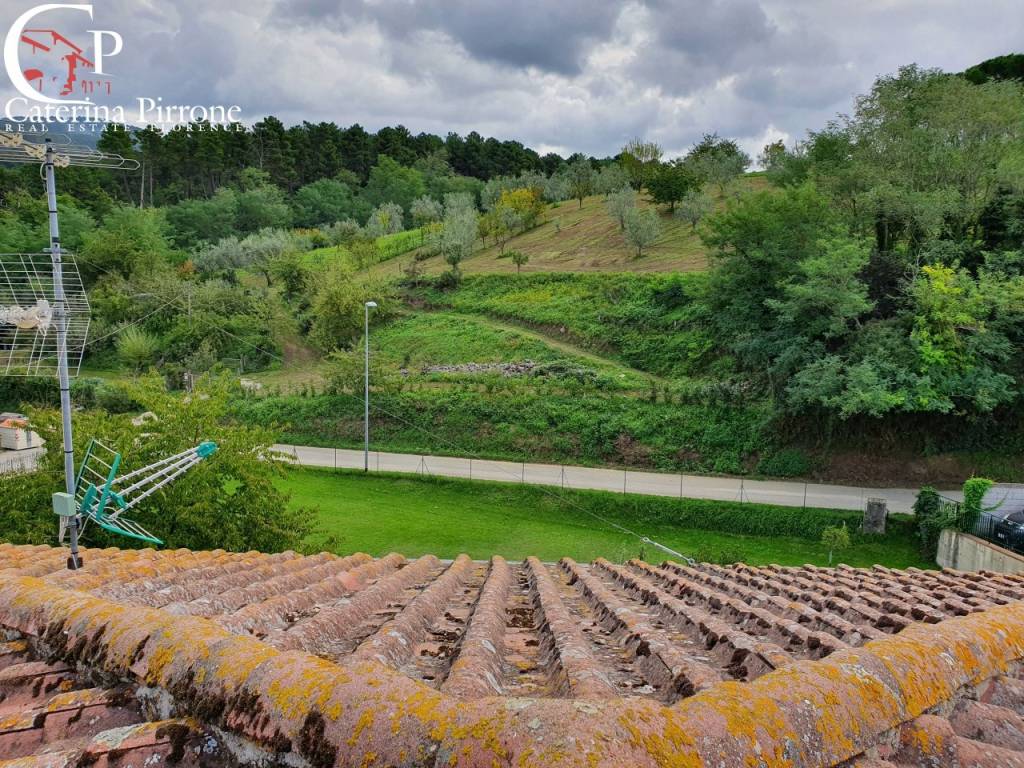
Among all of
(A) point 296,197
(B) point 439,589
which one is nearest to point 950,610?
(B) point 439,589

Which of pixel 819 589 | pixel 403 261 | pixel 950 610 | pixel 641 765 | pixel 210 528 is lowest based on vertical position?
pixel 210 528

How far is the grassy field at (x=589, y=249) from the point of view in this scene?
45562 millimetres

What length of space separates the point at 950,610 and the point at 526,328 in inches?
1407

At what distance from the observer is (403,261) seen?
200 ft

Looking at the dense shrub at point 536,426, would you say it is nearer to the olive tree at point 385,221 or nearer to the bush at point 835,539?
the bush at point 835,539

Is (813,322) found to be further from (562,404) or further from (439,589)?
(439,589)

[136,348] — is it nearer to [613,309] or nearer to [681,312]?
[613,309]

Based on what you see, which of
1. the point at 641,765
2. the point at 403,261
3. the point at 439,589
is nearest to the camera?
the point at 641,765

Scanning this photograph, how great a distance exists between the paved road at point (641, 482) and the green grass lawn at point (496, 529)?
1027 mm

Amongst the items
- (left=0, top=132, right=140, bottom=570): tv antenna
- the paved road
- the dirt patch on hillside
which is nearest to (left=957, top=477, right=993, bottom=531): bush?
the paved road

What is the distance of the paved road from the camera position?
21719 millimetres

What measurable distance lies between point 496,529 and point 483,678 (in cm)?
1814

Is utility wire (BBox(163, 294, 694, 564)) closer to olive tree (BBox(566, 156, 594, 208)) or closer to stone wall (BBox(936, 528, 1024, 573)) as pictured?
stone wall (BBox(936, 528, 1024, 573))

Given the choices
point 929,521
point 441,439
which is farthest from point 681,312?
point 929,521
